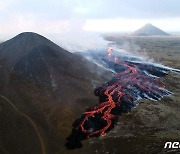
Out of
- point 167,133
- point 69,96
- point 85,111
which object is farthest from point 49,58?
point 167,133

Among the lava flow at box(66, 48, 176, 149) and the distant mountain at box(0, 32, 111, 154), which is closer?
the distant mountain at box(0, 32, 111, 154)

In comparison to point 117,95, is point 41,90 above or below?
above

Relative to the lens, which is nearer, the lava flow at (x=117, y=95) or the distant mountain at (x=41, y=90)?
the distant mountain at (x=41, y=90)

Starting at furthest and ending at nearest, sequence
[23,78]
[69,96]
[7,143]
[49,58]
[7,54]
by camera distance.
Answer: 1. [7,54]
2. [49,58]
3. [23,78]
4. [69,96]
5. [7,143]

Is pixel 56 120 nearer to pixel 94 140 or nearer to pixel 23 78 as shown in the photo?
pixel 94 140
